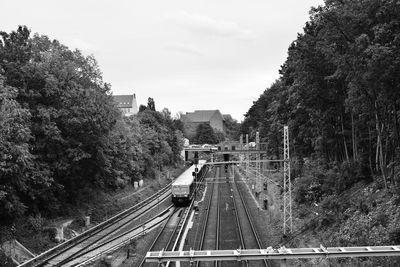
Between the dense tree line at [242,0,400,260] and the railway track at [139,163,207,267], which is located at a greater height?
the dense tree line at [242,0,400,260]

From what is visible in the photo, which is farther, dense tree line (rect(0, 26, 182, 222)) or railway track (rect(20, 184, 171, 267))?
dense tree line (rect(0, 26, 182, 222))

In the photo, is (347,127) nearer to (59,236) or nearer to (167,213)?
(167,213)

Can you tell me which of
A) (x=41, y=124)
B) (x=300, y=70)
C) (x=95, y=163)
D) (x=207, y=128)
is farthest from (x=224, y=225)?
(x=207, y=128)

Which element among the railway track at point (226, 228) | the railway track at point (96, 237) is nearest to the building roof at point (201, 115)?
the railway track at point (226, 228)

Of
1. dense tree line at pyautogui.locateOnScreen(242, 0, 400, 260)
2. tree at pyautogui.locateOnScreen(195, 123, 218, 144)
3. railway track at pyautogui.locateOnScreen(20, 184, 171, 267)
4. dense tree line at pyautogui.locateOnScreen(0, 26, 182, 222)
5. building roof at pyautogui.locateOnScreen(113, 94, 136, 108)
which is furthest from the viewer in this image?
tree at pyautogui.locateOnScreen(195, 123, 218, 144)

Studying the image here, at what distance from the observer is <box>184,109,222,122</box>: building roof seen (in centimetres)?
17950

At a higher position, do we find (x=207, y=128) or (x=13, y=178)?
(x=207, y=128)

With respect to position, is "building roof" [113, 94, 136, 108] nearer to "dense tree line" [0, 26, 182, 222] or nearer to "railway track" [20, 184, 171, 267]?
"railway track" [20, 184, 171, 267]

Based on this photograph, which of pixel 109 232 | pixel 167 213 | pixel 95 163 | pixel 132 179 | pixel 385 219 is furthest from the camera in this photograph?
pixel 132 179

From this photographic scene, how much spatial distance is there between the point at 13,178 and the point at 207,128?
11338 centimetres

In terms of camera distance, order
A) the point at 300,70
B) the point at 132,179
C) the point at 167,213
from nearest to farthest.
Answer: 1. the point at 300,70
2. the point at 167,213
3. the point at 132,179

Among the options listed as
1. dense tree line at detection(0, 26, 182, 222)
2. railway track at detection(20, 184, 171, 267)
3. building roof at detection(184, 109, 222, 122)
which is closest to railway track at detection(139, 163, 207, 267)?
railway track at detection(20, 184, 171, 267)

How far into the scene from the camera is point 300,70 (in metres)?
30.0

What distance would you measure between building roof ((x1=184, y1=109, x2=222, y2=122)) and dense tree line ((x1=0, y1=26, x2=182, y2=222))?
14189 centimetres
